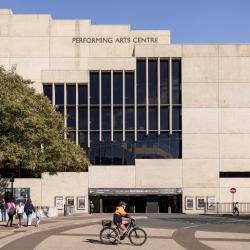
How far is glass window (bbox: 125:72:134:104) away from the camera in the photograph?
67.0 metres

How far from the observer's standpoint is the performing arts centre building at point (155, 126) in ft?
217

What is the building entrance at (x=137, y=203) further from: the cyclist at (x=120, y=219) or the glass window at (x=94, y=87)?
the cyclist at (x=120, y=219)

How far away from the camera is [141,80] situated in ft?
221

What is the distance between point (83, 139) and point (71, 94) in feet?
17.4

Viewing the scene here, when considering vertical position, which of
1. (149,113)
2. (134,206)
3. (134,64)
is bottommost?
(134,206)

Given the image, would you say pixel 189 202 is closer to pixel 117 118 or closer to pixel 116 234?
pixel 117 118

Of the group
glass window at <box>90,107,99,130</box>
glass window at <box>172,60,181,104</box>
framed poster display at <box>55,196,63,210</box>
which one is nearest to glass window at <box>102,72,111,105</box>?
glass window at <box>90,107,99,130</box>


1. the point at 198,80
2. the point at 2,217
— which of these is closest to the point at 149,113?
the point at 198,80

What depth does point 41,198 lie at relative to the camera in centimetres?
6544

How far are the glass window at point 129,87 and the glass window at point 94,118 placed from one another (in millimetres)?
3587

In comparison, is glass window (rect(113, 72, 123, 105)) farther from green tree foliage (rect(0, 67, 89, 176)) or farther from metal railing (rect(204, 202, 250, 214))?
green tree foliage (rect(0, 67, 89, 176))

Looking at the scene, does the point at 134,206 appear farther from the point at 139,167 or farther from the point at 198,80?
the point at 198,80

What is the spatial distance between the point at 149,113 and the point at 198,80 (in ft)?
21.7

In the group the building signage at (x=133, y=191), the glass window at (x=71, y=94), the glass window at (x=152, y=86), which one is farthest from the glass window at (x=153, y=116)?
the glass window at (x=71, y=94)
